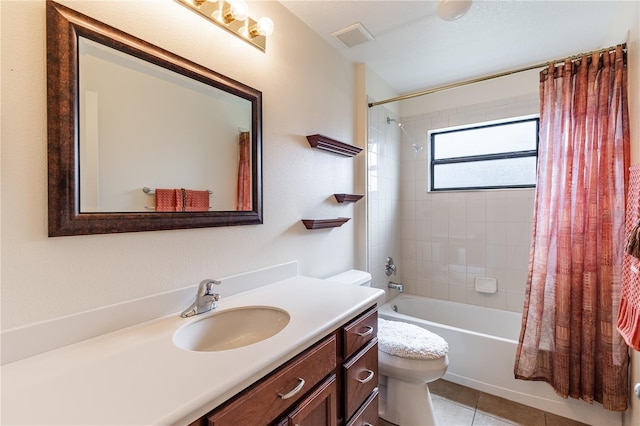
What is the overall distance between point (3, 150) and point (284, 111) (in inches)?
45.2

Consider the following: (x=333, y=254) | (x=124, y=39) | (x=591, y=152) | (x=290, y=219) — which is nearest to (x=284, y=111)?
(x=290, y=219)

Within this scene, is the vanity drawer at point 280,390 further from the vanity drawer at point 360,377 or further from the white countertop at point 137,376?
the vanity drawer at point 360,377

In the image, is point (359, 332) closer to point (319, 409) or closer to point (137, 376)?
point (319, 409)

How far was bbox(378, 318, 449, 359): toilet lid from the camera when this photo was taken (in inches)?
62.5

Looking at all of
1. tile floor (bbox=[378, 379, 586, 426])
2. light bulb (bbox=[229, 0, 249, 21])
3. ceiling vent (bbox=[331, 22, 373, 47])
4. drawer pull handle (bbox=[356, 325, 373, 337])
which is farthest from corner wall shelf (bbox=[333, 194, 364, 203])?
tile floor (bbox=[378, 379, 586, 426])

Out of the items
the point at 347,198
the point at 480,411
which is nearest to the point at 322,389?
the point at 347,198

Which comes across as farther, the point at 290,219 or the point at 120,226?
the point at 290,219

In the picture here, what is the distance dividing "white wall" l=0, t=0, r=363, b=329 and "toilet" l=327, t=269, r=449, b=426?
627 millimetres

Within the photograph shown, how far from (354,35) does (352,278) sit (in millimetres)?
1612

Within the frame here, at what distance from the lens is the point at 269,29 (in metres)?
1.38

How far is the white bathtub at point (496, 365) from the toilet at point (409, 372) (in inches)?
18.5

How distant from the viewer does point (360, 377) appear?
1233 mm

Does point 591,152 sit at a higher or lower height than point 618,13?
lower

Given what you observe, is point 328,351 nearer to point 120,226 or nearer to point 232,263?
point 232,263
